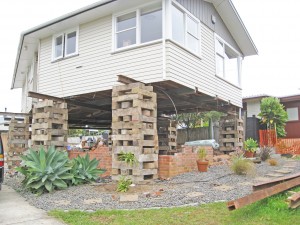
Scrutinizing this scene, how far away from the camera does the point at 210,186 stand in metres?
7.59

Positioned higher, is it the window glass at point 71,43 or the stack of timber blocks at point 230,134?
the window glass at point 71,43

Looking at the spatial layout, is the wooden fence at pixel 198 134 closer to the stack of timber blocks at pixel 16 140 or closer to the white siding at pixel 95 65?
the stack of timber blocks at pixel 16 140

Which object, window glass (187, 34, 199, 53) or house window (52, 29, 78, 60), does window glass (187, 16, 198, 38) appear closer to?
window glass (187, 34, 199, 53)

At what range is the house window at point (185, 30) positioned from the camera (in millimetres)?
10039

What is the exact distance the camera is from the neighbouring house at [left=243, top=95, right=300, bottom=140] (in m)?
21.4

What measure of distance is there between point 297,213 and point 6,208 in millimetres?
5584

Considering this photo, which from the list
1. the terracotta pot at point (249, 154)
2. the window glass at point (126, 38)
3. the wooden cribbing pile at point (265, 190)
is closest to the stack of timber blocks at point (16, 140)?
the window glass at point (126, 38)

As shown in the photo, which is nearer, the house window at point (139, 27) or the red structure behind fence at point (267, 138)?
the house window at point (139, 27)

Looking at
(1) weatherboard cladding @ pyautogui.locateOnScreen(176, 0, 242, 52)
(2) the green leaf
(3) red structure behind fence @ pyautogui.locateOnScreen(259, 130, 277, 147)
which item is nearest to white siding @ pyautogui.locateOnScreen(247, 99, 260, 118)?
(3) red structure behind fence @ pyautogui.locateOnScreen(259, 130, 277, 147)

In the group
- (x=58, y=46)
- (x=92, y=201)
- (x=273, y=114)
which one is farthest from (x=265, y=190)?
(x=273, y=114)

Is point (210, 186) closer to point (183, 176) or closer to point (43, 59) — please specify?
point (183, 176)

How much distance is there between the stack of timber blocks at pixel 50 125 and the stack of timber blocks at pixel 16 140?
4336 millimetres

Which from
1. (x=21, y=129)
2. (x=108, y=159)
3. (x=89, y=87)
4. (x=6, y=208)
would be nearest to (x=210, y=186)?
(x=108, y=159)

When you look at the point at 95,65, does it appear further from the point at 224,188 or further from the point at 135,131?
the point at 224,188
